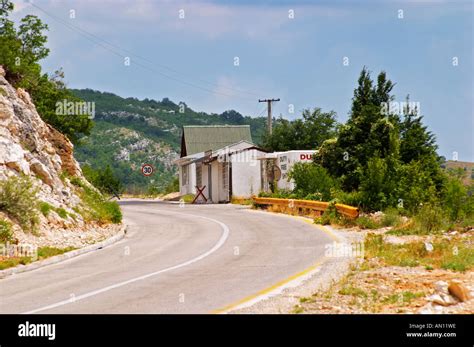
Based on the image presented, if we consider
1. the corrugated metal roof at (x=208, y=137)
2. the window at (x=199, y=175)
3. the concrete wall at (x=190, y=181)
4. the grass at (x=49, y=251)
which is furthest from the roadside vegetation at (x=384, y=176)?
the corrugated metal roof at (x=208, y=137)

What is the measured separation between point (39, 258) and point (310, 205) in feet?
55.1

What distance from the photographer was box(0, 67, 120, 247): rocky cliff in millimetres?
22391

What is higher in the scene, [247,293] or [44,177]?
[44,177]

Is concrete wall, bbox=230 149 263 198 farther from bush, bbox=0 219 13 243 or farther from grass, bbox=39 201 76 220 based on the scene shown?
bush, bbox=0 219 13 243

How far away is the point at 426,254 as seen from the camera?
666 inches

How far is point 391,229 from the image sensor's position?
24.4 meters

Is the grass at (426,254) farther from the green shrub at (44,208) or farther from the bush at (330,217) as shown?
the green shrub at (44,208)

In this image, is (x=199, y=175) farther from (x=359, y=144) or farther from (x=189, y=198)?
(x=359, y=144)

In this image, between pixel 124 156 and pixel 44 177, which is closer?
pixel 44 177

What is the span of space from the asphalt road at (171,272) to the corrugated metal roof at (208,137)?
46.3m

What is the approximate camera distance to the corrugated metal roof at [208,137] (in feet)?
243
